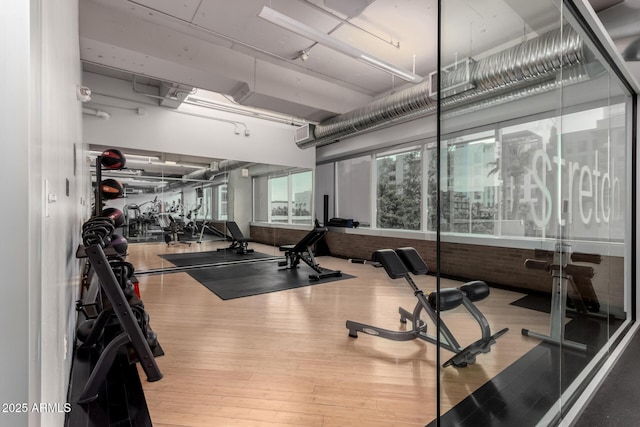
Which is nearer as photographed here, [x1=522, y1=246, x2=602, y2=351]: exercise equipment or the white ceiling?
[x1=522, y1=246, x2=602, y2=351]: exercise equipment

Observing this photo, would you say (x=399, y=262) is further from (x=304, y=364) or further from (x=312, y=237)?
(x=312, y=237)

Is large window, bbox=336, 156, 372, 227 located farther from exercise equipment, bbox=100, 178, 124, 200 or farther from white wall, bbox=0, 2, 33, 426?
white wall, bbox=0, 2, 33, 426

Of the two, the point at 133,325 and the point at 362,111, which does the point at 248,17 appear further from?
the point at 133,325

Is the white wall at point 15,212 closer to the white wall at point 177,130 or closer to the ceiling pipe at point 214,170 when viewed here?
the white wall at point 177,130

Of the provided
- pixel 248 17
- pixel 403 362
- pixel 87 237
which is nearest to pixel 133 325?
pixel 87 237

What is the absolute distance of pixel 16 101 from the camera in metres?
0.69

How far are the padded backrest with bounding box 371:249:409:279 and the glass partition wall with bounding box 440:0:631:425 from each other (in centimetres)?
105

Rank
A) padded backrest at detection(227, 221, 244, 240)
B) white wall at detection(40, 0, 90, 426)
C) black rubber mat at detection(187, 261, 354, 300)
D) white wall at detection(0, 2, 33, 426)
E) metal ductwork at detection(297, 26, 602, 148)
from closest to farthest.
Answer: white wall at detection(0, 2, 33, 426) < white wall at detection(40, 0, 90, 426) < metal ductwork at detection(297, 26, 602, 148) < black rubber mat at detection(187, 261, 354, 300) < padded backrest at detection(227, 221, 244, 240)

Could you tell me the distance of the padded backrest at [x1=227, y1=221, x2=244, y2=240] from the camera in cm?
667

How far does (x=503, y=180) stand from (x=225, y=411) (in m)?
2.01

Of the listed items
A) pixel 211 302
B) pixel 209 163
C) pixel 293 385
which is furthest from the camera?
pixel 209 163

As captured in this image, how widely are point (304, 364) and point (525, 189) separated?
1956mm

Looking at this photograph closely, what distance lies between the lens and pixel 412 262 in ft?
9.11

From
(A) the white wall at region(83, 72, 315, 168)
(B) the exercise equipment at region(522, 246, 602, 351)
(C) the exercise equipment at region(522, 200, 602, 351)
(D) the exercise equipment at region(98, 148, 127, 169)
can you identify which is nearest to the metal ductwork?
(C) the exercise equipment at region(522, 200, 602, 351)
